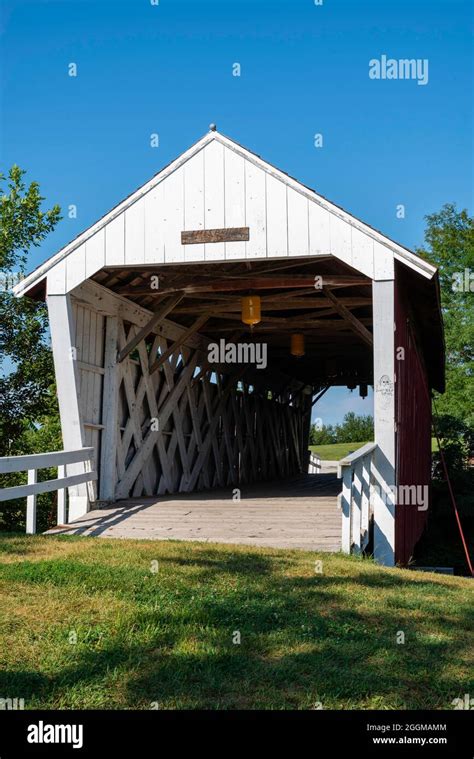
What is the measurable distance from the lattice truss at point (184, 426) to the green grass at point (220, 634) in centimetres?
482

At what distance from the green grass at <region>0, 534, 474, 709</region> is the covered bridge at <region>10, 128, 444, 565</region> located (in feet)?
7.20

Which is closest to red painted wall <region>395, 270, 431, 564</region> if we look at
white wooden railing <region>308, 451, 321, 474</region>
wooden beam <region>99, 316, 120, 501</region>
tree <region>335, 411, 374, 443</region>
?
wooden beam <region>99, 316, 120, 501</region>

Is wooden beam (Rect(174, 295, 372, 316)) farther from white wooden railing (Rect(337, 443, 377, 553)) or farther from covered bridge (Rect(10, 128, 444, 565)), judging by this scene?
white wooden railing (Rect(337, 443, 377, 553))

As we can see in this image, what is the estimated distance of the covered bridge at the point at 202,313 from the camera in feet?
28.8

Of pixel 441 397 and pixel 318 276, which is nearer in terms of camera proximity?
pixel 318 276

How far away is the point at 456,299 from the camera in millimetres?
29891

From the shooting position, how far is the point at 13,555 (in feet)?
21.5

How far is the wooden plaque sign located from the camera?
923 cm

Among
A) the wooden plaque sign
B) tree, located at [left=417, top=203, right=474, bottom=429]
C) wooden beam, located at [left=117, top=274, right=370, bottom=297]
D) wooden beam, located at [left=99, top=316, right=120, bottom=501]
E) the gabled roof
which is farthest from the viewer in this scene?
tree, located at [left=417, top=203, right=474, bottom=429]

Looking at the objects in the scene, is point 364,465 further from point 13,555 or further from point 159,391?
point 159,391

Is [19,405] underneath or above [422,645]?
above
